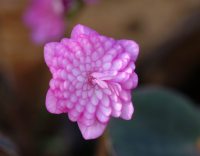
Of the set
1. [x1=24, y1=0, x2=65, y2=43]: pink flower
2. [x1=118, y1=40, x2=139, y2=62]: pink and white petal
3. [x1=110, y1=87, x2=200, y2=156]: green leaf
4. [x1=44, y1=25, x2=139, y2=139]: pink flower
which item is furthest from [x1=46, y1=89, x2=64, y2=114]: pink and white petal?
[x1=24, y1=0, x2=65, y2=43]: pink flower

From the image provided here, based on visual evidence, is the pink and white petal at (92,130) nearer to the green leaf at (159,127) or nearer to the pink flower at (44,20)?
the green leaf at (159,127)

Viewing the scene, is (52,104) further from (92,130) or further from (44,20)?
(44,20)

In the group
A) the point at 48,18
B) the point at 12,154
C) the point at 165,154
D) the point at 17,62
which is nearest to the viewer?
the point at 12,154

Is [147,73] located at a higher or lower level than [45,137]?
higher

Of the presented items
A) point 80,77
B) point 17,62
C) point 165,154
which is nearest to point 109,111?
point 80,77

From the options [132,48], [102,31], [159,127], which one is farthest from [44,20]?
[132,48]

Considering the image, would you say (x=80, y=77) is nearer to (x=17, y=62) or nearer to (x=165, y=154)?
(x=165, y=154)
